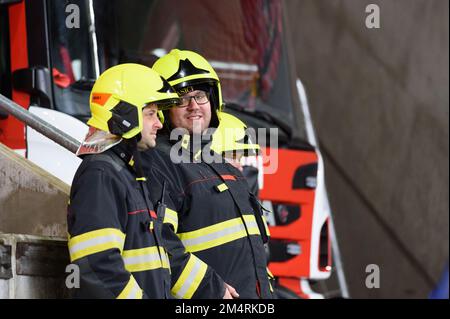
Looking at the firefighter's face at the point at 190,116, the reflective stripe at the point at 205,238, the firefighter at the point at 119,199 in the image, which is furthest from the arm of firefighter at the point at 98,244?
the firefighter's face at the point at 190,116

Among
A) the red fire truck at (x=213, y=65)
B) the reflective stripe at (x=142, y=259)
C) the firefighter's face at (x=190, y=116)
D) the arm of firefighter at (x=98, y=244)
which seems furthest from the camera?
the red fire truck at (x=213, y=65)

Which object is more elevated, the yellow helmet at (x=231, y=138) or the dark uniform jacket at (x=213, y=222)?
the yellow helmet at (x=231, y=138)

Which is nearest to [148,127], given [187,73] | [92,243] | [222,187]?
[222,187]

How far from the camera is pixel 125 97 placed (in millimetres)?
4133

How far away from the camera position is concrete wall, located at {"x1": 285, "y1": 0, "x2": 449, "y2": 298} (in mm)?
11859

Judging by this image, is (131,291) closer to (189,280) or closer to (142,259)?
(142,259)

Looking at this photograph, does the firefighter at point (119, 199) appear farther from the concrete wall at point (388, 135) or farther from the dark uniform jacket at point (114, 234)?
the concrete wall at point (388, 135)

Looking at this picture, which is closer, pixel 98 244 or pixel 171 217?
pixel 98 244

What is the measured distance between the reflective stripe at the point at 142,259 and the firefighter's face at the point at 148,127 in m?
0.40

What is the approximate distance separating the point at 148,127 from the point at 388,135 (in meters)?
8.44

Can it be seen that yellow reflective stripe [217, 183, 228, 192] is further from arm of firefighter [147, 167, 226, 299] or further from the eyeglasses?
the eyeglasses

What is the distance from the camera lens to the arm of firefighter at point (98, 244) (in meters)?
3.78

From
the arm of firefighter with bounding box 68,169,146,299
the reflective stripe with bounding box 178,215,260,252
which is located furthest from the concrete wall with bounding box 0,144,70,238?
the arm of firefighter with bounding box 68,169,146,299
